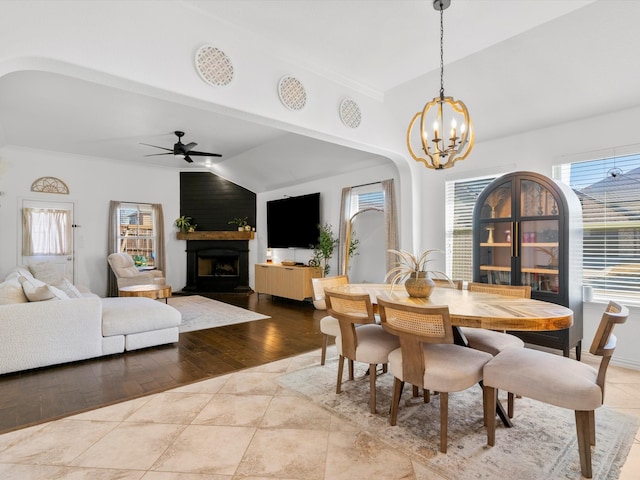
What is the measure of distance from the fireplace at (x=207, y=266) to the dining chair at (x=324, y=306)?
17.0 ft

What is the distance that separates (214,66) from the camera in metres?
2.86

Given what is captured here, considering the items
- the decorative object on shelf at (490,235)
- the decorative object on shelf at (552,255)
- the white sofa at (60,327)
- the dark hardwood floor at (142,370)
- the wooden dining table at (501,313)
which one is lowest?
the dark hardwood floor at (142,370)

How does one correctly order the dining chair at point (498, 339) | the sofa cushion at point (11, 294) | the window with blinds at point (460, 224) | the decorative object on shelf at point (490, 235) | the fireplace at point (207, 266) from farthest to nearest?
the fireplace at point (207, 266), the window with blinds at point (460, 224), the decorative object on shelf at point (490, 235), the sofa cushion at point (11, 294), the dining chair at point (498, 339)

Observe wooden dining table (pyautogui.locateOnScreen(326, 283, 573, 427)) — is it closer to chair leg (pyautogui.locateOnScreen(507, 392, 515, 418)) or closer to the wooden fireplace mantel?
chair leg (pyautogui.locateOnScreen(507, 392, 515, 418))

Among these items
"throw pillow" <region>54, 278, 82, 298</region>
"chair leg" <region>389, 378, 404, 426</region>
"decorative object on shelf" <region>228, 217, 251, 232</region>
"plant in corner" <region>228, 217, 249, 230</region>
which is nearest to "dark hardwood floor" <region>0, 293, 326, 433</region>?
"throw pillow" <region>54, 278, 82, 298</region>

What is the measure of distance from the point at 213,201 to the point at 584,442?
26.6ft

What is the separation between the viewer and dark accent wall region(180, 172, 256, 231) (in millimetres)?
8539

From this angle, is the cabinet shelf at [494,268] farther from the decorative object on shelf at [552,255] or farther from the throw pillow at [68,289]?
the throw pillow at [68,289]

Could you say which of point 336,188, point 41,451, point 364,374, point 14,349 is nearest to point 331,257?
point 336,188

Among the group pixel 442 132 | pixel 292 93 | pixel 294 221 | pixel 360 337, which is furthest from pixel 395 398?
pixel 294 221

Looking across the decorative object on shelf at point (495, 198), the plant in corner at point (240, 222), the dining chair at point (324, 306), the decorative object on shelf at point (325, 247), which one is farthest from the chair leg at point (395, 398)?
Answer: the plant in corner at point (240, 222)

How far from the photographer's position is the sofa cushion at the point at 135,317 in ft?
12.1

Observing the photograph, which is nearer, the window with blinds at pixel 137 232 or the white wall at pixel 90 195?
the white wall at pixel 90 195

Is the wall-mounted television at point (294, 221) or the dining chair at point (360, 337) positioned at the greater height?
the wall-mounted television at point (294, 221)
